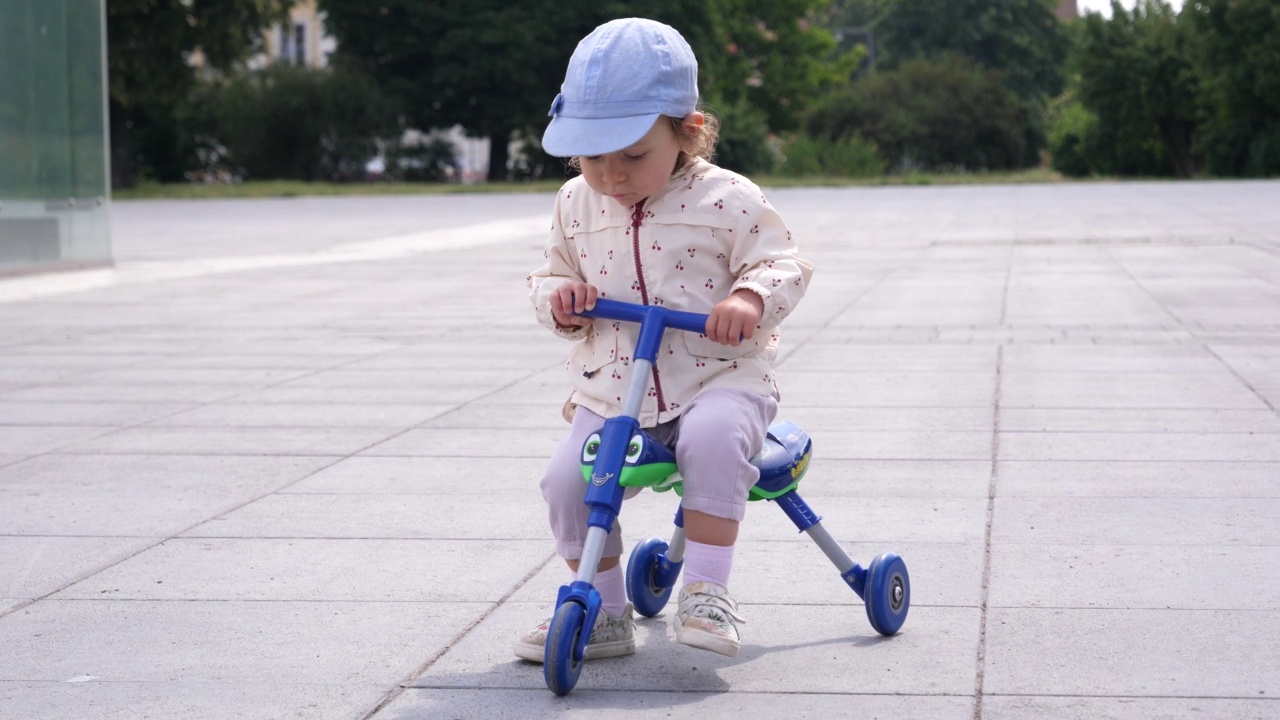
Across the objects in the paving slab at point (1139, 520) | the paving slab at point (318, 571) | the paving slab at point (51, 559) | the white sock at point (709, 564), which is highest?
the white sock at point (709, 564)

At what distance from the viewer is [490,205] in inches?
1194

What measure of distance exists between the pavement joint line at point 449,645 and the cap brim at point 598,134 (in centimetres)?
105

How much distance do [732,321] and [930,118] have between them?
52176mm

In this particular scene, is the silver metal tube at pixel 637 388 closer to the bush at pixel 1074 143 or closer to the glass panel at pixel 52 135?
the glass panel at pixel 52 135

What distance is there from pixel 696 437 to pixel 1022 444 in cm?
294

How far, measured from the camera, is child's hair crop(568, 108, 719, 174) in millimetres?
3264

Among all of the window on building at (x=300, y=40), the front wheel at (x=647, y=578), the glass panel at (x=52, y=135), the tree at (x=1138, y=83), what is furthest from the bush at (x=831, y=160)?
the front wheel at (x=647, y=578)

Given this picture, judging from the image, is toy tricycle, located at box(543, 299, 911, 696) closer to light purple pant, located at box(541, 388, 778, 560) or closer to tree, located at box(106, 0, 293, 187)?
light purple pant, located at box(541, 388, 778, 560)

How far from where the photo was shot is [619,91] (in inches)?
124

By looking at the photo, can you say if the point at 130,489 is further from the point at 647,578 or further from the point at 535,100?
the point at 535,100

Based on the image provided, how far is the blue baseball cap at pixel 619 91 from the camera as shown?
123 inches

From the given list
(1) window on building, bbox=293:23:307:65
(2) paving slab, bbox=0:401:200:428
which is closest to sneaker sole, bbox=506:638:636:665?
(2) paving slab, bbox=0:401:200:428

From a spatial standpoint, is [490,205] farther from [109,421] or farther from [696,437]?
[696,437]

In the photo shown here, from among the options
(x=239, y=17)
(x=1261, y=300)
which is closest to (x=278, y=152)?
(x=239, y=17)
